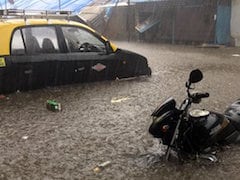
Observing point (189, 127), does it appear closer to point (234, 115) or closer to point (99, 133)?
point (234, 115)

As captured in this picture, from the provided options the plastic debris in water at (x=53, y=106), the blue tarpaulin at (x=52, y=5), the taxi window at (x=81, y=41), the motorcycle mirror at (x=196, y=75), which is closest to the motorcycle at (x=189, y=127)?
the motorcycle mirror at (x=196, y=75)

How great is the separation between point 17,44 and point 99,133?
3271 mm

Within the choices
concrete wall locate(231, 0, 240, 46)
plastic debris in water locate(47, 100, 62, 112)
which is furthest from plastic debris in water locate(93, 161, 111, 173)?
concrete wall locate(231, 0, 240, 46)

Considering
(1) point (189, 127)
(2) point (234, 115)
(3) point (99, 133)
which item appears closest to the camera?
(1) point (189, 127)

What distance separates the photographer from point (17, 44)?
8148 millimetres

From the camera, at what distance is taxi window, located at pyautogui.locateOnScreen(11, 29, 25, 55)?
8.07m

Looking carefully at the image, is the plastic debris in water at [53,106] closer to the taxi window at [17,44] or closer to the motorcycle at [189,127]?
the taxi window at [17,44]

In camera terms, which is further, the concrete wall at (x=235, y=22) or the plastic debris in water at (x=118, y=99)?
the concrete wall at (x=235, y=22)

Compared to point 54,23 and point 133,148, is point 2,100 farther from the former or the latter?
Result: point 133,148

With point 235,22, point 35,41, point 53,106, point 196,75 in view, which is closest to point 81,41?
point 35,41

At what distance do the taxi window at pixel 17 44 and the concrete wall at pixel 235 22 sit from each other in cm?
1405

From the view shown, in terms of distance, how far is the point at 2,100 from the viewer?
791cm

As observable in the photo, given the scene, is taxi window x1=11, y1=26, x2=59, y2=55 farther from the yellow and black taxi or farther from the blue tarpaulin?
the blue tarpaulin

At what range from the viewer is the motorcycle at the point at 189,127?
4594 mm
